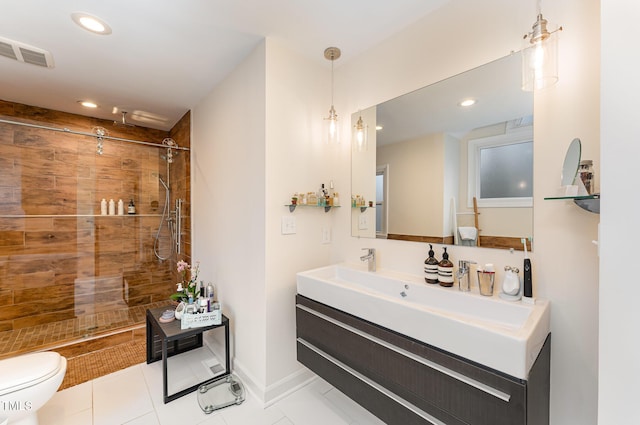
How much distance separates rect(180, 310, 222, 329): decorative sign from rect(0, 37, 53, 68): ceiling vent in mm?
2231

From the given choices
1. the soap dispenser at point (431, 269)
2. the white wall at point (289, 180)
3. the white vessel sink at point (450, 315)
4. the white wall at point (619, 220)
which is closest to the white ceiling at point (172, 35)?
the white wall at point (289, 180)

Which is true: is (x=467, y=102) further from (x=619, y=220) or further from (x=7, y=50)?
(x=7, y=50)

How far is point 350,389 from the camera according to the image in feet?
4.88

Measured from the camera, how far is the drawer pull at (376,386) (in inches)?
45.1

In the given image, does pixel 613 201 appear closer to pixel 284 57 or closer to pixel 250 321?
pixel 284 57

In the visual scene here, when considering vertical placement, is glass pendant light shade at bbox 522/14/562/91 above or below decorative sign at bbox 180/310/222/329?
above

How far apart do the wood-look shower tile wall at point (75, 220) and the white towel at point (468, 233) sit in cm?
290

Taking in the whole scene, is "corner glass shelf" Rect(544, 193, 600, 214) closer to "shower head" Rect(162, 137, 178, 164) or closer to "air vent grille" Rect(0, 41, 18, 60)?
"air vent grille" Rect(0, 41, 18, 60)

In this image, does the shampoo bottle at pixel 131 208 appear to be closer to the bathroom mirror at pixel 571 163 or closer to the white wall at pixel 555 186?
the white wall at pixel 555 186

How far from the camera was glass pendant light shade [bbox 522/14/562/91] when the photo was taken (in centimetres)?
112

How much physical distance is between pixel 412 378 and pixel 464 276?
58 cm

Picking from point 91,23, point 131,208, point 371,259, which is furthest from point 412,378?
point 131,208

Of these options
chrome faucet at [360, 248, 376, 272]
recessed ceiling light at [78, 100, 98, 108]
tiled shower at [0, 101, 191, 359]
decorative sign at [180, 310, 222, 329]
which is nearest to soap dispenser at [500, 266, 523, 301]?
chrome faucet at [360, 248, 376, 272]

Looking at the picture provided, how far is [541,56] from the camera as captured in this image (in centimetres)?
115
